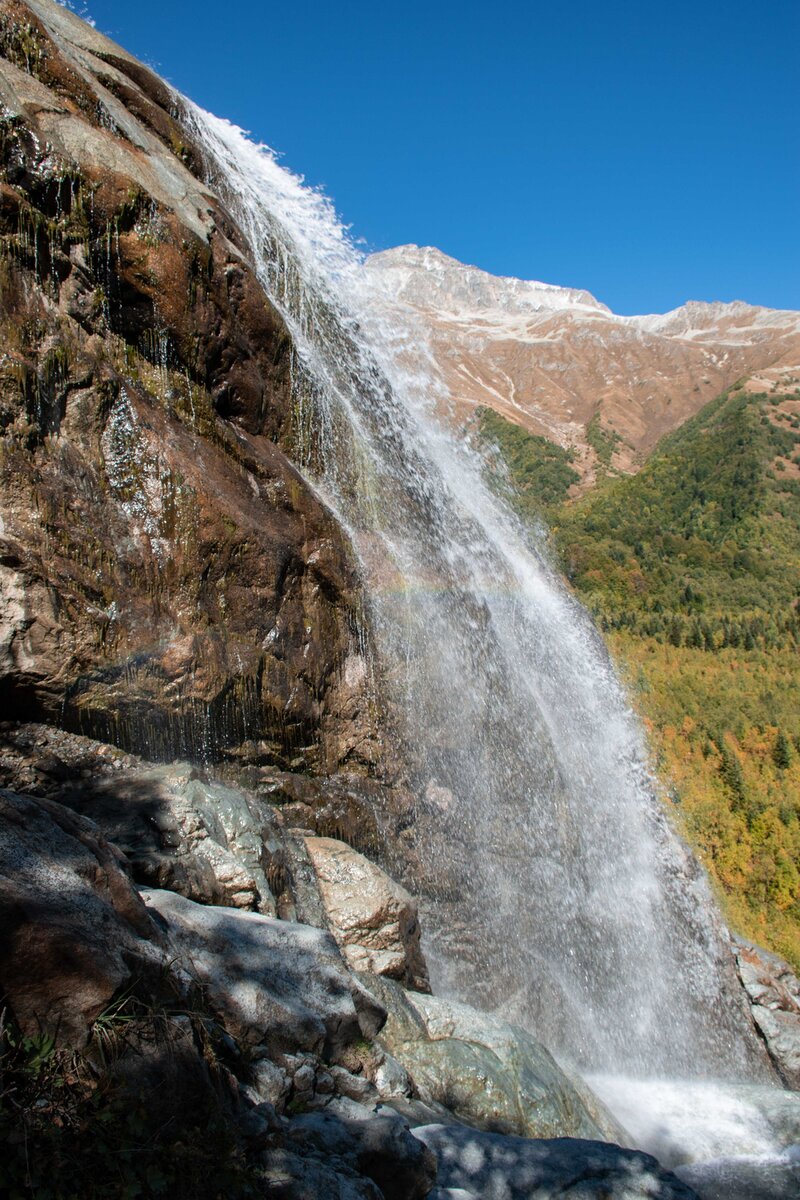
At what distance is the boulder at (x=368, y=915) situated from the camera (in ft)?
20.0

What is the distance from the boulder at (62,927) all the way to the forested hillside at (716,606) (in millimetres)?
12463

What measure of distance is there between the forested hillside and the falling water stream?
4.09 meters

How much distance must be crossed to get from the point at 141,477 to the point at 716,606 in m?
70.6

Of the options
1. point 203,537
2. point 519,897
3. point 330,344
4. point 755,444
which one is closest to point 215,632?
point 203,537

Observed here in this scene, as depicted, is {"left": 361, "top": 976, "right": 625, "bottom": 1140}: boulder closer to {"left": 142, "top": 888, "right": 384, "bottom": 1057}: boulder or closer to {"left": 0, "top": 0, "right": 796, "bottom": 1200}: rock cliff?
{"left": 0, "top": 0, "right": 796, "bottom": 1200}: rock cliff

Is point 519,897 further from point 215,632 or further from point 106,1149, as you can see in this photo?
point 106,1149

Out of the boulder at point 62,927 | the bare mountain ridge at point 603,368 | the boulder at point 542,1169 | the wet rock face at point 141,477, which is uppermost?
the bare mountain ridge at point 603,368

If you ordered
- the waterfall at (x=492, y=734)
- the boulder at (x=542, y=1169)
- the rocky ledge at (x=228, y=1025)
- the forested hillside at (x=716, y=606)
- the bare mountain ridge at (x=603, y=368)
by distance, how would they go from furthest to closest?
1. the bare mountain ridge at (x=603, y=368)
2. the forested hillside at (x=716, y=606)
3. the waterfall at (x=492, y=734)
4. the boulder at (x=542, y=1169)
5. the rocky ledge at (x=228, y=1025)

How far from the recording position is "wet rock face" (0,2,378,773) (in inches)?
234

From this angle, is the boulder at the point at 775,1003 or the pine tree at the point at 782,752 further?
the pine tree at the point at 782,752

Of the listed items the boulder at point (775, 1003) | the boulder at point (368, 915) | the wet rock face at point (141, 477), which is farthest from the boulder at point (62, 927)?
the boulder at point (775, 1003)

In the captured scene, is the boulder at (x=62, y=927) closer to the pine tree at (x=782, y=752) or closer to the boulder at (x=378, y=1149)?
the boulder at (x=378, y=1149)

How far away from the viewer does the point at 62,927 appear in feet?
8.75

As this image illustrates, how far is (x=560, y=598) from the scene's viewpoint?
13.5 meters
